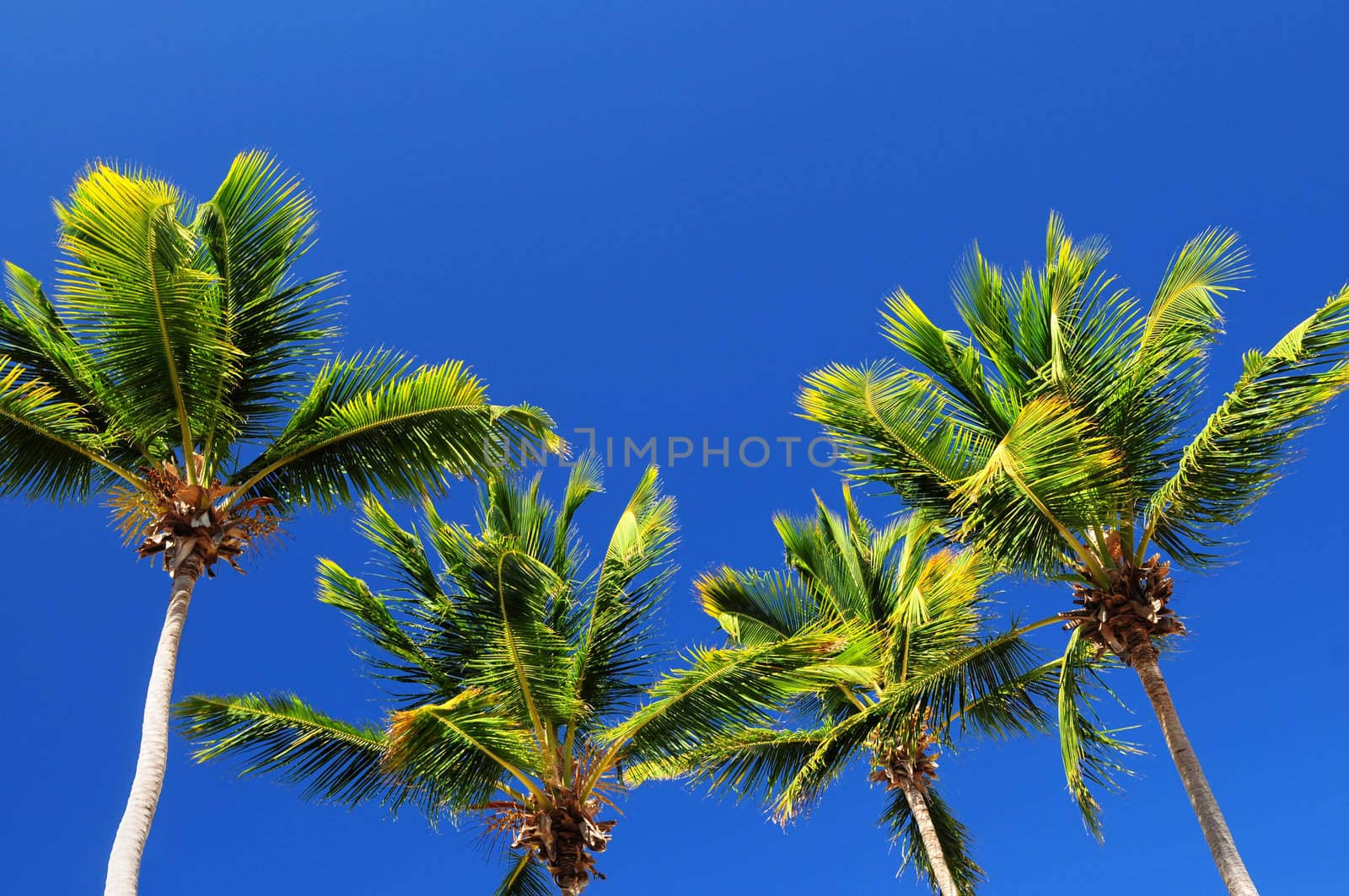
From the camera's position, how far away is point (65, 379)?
9.23 m

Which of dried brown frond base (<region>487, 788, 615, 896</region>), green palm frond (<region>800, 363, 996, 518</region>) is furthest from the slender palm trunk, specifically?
green palm frond (<region>800, 363, 996, 518</region>)

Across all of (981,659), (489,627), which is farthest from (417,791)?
(981,659)

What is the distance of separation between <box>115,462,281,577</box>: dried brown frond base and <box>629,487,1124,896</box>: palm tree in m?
4.14

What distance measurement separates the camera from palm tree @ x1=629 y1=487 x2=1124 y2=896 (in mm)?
9992

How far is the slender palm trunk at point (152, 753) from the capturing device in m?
6.98

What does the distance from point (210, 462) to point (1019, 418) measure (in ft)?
23.0

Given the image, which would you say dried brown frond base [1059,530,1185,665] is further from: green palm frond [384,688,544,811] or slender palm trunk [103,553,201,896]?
slender palm trunk [103,553,201,896]

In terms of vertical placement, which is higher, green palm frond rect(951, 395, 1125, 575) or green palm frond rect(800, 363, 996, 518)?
green palm frond rect(800, 363, 996, 518)

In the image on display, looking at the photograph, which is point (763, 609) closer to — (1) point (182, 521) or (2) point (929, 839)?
(2) point (929, 839)

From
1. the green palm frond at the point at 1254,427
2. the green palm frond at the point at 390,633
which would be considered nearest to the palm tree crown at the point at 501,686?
the green palm frond at the point at 390,633

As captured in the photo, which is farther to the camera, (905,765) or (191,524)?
(905,765)

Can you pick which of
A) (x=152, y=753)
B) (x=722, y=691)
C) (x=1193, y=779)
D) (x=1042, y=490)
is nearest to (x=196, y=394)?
(x=152, y=753)

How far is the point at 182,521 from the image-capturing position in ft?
29.2

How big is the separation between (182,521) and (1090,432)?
803cm
